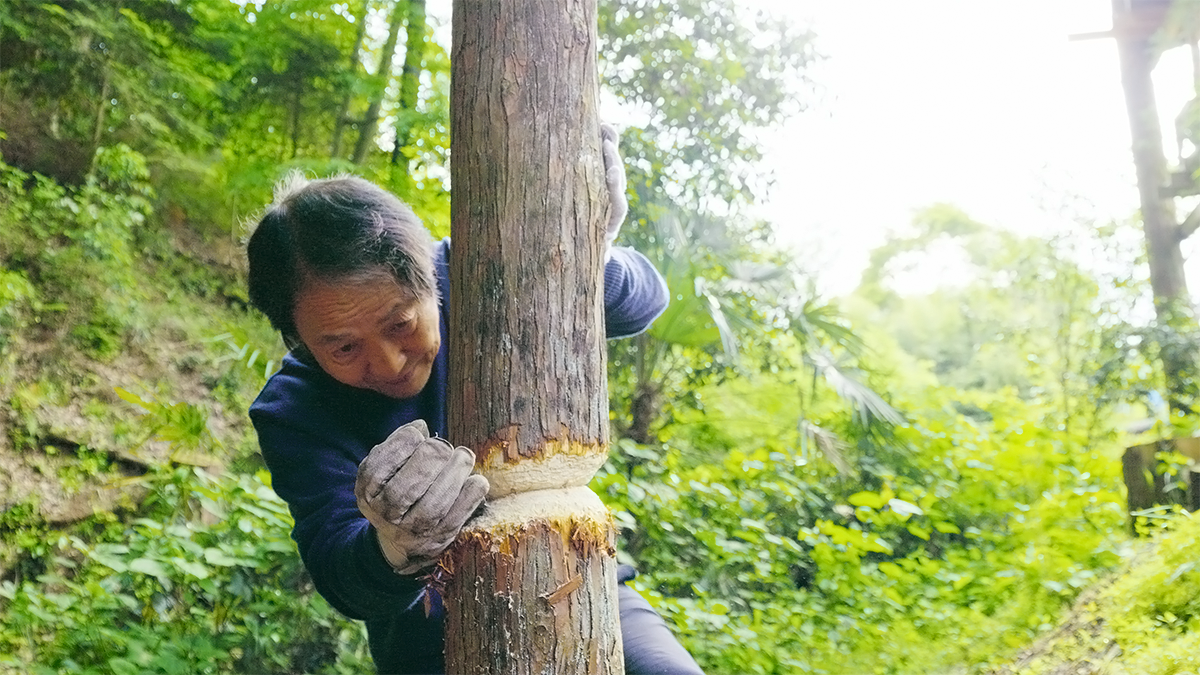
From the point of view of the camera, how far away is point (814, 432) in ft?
15.7

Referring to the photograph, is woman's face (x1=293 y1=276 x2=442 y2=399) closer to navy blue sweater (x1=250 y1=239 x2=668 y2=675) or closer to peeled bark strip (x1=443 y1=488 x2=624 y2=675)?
navy blue sweater (x1=250 y1=239 x2=668 y2=675)

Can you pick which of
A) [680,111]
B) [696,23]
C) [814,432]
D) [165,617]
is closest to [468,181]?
[165,617]

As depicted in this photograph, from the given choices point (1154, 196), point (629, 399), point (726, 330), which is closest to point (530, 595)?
point (726, 330)

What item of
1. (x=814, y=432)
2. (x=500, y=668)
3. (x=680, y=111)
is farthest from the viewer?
(x=680, y=111)

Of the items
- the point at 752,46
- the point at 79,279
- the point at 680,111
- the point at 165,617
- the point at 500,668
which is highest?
the point at 752,46

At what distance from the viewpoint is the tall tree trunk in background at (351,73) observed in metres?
6.08

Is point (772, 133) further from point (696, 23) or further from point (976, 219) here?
point (976, 219)

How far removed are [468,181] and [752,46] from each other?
5.84 m

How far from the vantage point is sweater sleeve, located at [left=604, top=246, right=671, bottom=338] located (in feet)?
6.19

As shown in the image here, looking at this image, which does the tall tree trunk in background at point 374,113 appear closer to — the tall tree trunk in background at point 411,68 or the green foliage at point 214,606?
the tall tree trunk in background at point 411,68

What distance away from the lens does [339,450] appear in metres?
1.63

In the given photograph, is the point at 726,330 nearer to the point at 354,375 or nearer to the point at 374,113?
the point at 354,375

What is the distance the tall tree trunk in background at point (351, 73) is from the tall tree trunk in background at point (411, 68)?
42cm

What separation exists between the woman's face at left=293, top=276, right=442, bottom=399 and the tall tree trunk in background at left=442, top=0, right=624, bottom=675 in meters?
0.30
